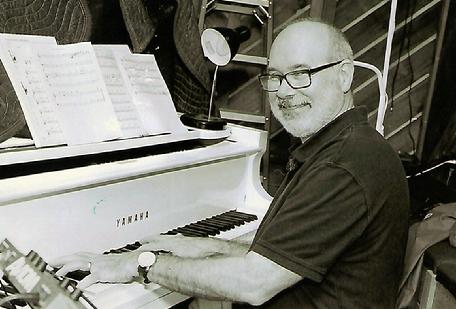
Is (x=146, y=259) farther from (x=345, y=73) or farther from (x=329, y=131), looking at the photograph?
(x=345, y=73)

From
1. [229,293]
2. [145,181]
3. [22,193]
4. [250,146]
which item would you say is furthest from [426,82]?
[22,193]

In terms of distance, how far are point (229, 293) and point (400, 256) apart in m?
0.43

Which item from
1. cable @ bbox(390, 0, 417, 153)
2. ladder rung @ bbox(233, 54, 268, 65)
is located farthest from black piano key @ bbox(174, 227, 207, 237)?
cable @ bbox(390, 0, 417, 153)

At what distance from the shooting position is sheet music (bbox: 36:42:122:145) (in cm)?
146

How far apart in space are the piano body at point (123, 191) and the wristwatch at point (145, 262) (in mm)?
59

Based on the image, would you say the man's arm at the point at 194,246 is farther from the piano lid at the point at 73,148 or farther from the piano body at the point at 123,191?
the piano lid at the point at 73,148

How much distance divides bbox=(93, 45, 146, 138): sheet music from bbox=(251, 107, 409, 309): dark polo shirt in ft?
1.80

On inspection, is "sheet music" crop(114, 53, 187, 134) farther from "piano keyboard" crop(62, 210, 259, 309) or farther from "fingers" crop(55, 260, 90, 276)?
"fingers" crop(55, 260, 90, 276)

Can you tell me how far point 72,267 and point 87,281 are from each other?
56 mm

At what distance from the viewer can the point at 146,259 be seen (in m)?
1.36

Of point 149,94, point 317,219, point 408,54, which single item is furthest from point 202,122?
point 408,54

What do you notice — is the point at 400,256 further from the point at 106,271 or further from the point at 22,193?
the point at 22,193

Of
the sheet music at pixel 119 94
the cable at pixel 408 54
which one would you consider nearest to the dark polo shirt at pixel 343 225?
the sheet music at pixel 119 94

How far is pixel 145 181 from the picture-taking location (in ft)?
5.32
